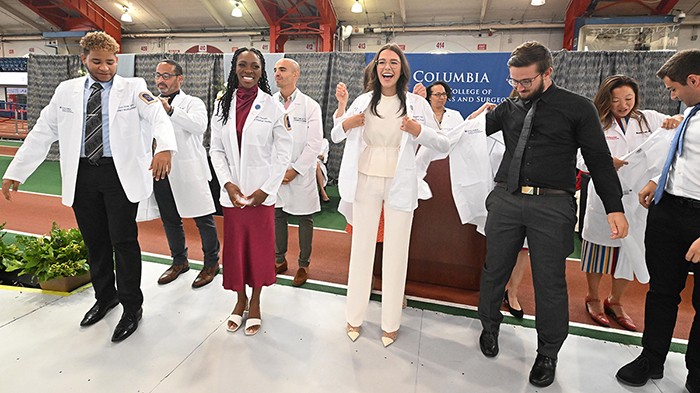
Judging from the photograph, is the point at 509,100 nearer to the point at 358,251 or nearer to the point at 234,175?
the point at 358,251

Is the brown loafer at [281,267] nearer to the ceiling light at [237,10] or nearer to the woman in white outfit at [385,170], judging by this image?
the woman in white outfit at [385,170]

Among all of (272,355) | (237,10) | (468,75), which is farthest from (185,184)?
(237,10)

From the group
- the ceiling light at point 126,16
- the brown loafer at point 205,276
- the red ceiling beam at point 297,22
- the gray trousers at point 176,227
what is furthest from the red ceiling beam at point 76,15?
the brown loafer at point 205,276

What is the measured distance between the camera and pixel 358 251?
240 centimetres

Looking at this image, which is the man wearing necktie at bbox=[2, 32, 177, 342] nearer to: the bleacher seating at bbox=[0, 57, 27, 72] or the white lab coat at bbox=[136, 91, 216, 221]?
the white lab coat at bbox=[136, 91, 216, 221]

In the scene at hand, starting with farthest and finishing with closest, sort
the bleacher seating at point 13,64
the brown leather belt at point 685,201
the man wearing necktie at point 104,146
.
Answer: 1. the bleacher seating at point 13,64
2. the man wearing necktie at point 104,146
3. the brown leather belt at point 685,201

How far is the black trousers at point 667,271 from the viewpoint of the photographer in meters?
1.88

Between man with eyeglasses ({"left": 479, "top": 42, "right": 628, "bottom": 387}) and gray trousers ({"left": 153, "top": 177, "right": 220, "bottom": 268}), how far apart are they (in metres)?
2.19

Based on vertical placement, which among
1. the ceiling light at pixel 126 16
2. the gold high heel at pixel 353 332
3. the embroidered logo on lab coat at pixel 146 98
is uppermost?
the ceiling light at pixel 126 16

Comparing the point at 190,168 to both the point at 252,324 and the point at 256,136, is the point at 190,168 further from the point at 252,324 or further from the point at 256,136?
the point at 252,324

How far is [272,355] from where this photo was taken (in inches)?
88.6

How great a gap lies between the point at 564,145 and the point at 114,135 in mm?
2385

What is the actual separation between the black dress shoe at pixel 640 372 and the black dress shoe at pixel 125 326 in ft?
9.10

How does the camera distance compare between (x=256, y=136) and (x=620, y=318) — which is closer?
(x=256, y=136)
